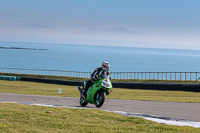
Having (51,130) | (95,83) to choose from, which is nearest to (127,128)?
(51,130)

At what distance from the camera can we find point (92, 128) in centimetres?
979

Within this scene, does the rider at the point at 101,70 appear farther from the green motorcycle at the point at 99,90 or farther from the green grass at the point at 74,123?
the green grass at the point at 74,123

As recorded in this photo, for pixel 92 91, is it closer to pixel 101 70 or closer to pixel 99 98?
pixel 99 98

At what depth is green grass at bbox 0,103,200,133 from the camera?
9.60m

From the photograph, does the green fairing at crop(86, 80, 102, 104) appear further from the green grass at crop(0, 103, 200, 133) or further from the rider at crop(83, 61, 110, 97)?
the green grass at crop(0, 103, 200, 133)

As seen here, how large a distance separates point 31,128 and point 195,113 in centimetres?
691

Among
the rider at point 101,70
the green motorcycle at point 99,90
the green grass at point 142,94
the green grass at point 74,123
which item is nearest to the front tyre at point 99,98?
the green motorcycle at point 99,90

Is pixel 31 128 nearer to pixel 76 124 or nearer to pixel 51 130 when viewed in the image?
pixel 51 130

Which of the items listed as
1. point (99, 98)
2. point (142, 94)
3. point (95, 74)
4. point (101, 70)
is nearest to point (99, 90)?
point (99, 98)

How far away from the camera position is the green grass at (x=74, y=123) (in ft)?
31.5

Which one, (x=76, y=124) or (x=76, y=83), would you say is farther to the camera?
(x=76, y=83)

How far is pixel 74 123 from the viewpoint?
34.5 ft

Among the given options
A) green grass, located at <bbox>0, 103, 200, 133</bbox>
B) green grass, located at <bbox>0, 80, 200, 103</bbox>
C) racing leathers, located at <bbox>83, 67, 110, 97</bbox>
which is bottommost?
green grass, located at <bbox>0, 80, 200, 103</bbox>

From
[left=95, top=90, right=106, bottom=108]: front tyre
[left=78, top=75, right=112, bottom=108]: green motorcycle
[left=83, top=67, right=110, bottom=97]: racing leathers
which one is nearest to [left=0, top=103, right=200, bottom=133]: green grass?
[left=78, top=75, right=112, bottom=108]: green motorcycle
